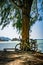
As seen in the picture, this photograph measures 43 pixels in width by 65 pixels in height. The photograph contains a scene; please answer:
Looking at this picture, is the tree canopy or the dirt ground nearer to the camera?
the dirt ground

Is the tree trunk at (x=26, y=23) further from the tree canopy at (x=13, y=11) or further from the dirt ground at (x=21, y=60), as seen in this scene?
the dirt ground at (x=21, y=60)

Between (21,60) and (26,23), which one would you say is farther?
(26,23)

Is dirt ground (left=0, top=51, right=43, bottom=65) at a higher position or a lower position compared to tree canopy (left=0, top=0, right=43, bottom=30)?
lower

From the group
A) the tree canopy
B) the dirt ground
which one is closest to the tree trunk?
the tree canopy

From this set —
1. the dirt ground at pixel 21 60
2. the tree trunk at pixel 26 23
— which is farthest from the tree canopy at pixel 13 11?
the dirt ground at pixel 21 60

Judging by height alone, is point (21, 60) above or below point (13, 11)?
below

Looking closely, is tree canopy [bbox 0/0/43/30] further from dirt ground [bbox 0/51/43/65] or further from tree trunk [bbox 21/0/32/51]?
dirt ground [bbox 0/51/43/65]

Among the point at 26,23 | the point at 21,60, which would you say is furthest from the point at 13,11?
the point at 21,60

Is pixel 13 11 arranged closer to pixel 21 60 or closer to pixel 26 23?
pixel 26 23

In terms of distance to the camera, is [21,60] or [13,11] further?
[13,11]

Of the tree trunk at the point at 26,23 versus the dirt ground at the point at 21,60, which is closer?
the dirt ground at the point at 21,60

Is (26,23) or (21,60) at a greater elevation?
(26,23)

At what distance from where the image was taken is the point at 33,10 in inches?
504

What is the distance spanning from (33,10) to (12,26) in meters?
2.89
